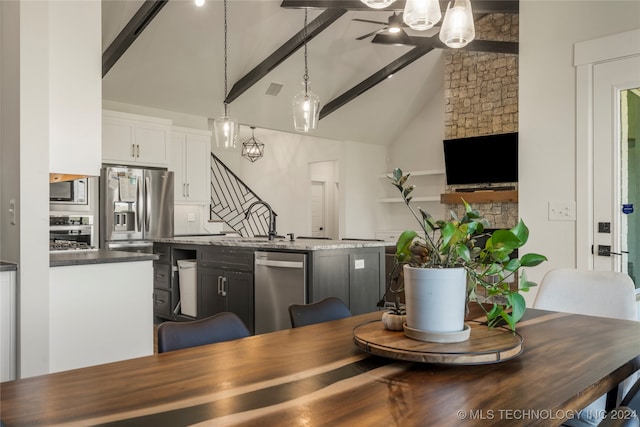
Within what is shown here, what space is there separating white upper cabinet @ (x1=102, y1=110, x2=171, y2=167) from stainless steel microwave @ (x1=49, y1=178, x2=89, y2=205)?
572 mm

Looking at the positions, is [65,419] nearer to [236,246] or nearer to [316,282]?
[316,282]

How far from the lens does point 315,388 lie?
1.06 meters

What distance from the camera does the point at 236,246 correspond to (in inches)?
166

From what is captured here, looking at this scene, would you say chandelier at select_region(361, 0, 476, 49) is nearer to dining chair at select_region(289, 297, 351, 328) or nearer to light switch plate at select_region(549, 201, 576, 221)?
dining chair at select_region(289, 297, 351, 328)

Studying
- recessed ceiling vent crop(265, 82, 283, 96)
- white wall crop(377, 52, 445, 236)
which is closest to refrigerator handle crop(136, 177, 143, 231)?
recessed ceiling vent crop(265, 82, 283, 96)

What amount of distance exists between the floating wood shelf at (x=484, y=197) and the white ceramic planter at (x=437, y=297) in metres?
5.73

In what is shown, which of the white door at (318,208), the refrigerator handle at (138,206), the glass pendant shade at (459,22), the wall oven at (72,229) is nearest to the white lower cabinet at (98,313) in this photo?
the glass pendant shade at (459,22)

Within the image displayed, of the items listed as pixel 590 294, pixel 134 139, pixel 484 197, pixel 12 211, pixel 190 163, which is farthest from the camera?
pixel 484 197

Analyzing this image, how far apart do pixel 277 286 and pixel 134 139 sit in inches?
128

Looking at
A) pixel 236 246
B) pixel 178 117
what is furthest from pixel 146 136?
pixel 236 246

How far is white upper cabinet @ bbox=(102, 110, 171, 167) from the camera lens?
5.71m

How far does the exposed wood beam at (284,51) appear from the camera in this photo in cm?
600

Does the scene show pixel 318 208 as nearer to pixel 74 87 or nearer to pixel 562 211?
pixel 562 211

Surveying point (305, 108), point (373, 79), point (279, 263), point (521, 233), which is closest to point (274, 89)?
point (373, 79)
